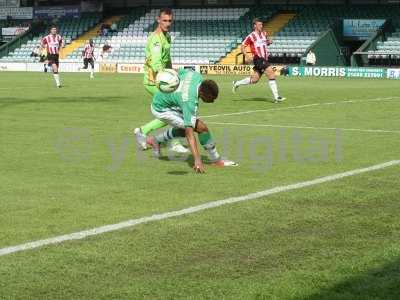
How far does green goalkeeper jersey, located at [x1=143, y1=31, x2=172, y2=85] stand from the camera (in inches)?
489

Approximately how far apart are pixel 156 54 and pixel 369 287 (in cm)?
807

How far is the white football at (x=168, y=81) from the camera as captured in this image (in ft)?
31.7

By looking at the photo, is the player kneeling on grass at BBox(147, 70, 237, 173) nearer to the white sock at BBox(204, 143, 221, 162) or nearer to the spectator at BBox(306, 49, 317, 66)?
the white sock at BBox(204, 143, 221, 162)

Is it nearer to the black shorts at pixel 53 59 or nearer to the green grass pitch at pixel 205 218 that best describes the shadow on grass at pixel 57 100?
the green grass pitch at pixel 205 218

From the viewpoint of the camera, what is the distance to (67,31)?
2360 inches

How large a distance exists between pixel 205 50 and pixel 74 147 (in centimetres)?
4052

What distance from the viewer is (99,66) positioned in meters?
51.8

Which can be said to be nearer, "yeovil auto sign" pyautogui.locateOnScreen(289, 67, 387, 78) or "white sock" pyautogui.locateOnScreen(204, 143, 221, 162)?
"white sock" pyautogui.locateOnScreen(204, 143, 221, 162)

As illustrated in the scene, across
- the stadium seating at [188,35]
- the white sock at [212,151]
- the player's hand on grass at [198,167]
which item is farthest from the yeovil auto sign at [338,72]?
the player's hand on grass at [198,167]

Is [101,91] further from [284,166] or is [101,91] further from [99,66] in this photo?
[99,66]

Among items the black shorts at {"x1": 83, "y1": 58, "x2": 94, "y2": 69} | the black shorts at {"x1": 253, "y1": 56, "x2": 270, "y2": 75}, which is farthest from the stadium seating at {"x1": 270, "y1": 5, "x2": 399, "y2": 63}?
the black shorts at {"x1": 253, "y1": 56, "x2": 270, "y2": 75}

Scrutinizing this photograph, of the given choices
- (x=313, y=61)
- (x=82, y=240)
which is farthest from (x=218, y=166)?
(x=313, y=61)

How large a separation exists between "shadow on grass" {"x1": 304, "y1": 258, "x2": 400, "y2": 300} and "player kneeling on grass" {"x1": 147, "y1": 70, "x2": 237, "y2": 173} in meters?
4.10

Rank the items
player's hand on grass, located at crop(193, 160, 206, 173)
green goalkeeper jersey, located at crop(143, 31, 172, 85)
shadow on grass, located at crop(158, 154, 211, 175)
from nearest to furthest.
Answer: player's hand on grass, located at crop(193, 160, 206, 173), shadow on grass, located at crop(158, 154, 211, 175), green goalkeeper jersey, located at crop(143, 31, 172, 85)
